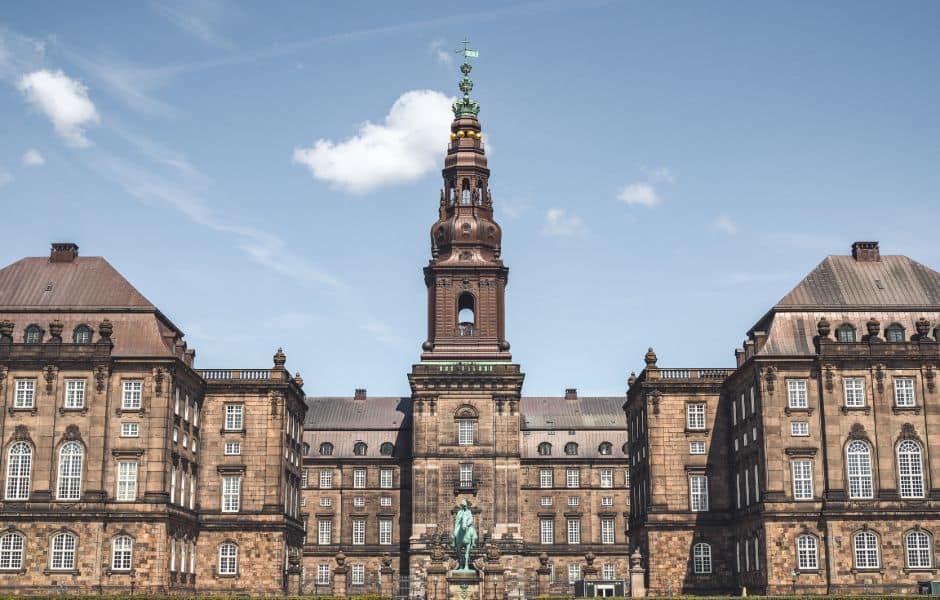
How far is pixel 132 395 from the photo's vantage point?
83.9 meters

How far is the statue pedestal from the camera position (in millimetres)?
74000

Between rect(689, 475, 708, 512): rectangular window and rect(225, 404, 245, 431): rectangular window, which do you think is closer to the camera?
rect(689, 475, 708, 512): rectangular window

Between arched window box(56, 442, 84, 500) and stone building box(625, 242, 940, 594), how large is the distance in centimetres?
4104

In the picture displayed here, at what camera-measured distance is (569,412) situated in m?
133

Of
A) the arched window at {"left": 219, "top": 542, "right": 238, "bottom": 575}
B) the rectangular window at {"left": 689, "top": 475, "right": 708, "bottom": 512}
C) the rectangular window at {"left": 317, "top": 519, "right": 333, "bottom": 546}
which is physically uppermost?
the rectangular window at {"left": 689, "top": 475, "right": 708, "bottom": 512}

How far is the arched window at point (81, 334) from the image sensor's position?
85.5m

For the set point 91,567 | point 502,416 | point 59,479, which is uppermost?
point 502,416

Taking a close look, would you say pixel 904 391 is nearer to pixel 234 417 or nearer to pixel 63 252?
pixel 234 417

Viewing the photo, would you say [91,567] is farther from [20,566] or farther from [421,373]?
[421,373]

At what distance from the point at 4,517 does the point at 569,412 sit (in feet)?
221

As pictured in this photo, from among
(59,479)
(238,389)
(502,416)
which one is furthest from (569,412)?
(59,479)

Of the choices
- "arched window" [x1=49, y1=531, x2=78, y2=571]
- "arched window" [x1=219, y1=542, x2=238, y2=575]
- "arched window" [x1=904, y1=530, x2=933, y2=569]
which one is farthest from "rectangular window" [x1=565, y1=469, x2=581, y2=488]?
"arched window" [x1=49, y1=531, x2=78, y2=571]

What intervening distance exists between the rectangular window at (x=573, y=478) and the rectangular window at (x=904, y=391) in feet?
167

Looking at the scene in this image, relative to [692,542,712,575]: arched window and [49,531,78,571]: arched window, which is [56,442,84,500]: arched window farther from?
[692,542,712,575]: arched window
